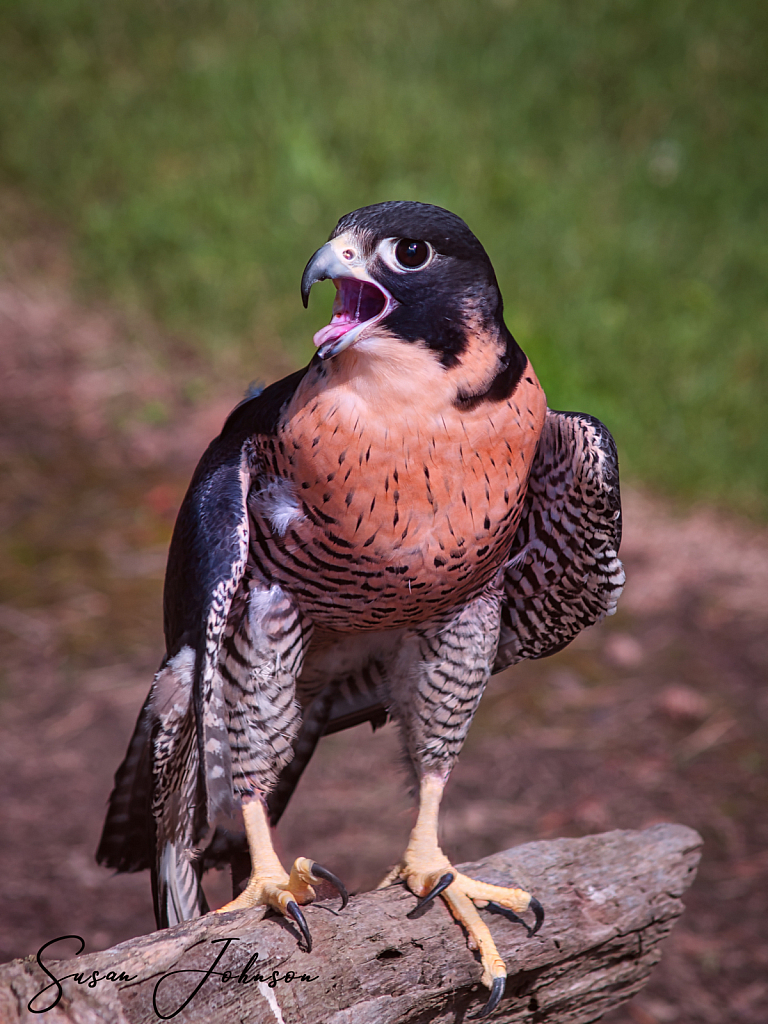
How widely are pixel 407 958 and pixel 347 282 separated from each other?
1439mm

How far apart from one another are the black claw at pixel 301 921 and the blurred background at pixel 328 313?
1336 mm

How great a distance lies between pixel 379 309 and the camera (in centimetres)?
206

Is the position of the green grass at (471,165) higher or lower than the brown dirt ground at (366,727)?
higher

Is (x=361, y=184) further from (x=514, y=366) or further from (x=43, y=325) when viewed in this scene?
(x=514, y=366)

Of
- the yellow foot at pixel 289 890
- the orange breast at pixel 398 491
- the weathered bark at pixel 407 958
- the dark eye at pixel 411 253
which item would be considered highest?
the dark eye at pixel 411 253

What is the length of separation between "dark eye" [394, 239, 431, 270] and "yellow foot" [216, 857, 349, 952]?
1231mm

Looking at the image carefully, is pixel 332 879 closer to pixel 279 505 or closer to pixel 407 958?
pixel 407 958

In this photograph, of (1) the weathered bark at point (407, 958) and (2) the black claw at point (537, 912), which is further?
(2) the black claw at point (537, 912)

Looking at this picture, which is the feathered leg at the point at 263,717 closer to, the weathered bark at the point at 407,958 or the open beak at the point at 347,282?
the weathered bark at the point at 407,958

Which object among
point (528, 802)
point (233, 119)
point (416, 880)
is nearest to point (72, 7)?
point (233, 119)

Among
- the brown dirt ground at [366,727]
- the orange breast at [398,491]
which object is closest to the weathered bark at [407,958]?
the brown dirt ground at [366,727]

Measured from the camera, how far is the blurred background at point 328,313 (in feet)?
12.5

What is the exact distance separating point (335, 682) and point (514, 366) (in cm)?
101
